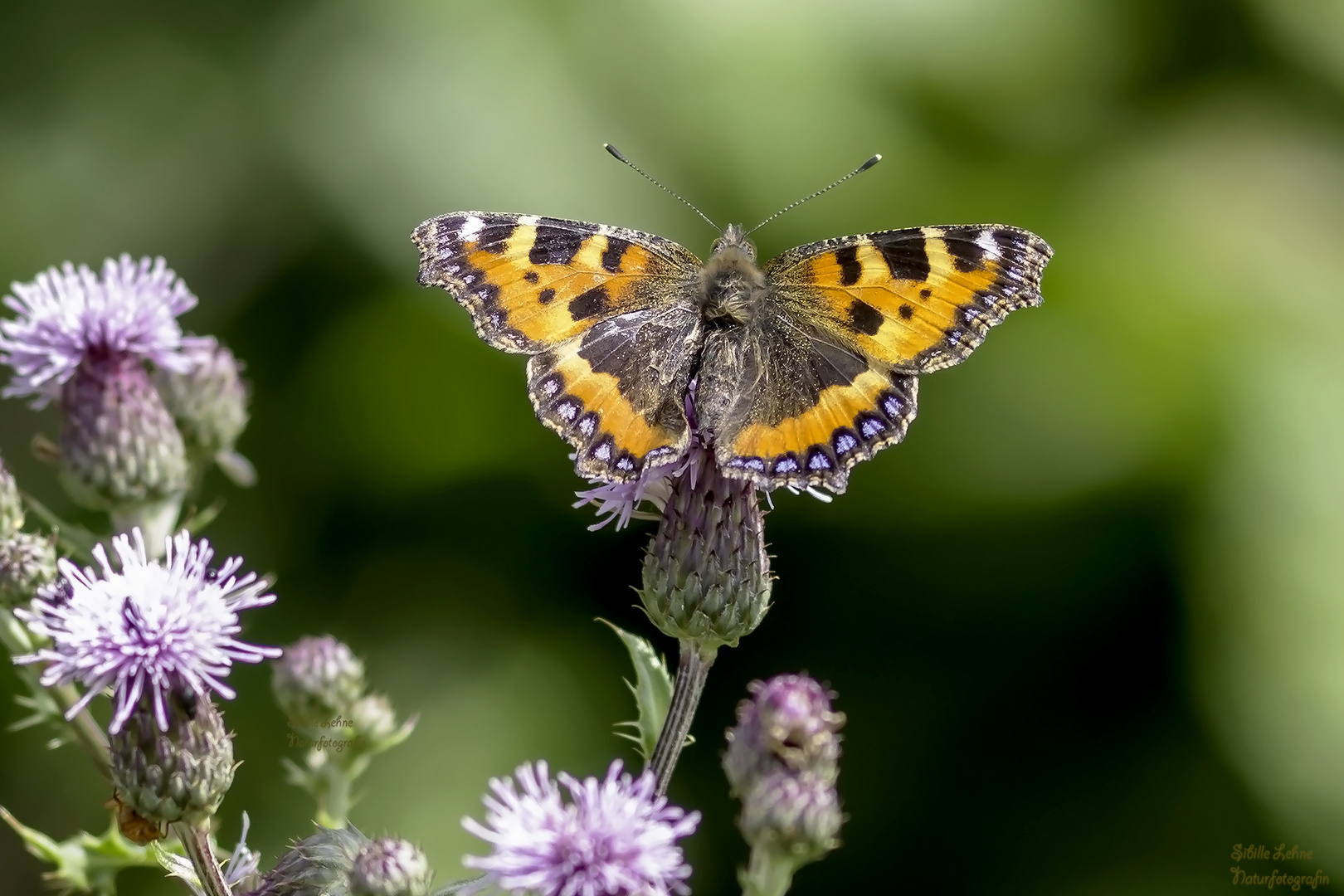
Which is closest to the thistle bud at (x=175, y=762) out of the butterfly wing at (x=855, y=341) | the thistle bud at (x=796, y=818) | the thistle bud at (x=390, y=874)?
the thistle bud at (x=390, y=874)

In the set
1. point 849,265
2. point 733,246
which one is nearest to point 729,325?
point 733,246

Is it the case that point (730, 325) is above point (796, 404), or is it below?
above

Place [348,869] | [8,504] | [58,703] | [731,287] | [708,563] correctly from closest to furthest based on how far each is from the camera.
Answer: [348,869], [708,563], [58,703], [8,504], [731,287]

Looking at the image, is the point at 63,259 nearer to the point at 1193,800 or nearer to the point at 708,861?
the point at 708,861

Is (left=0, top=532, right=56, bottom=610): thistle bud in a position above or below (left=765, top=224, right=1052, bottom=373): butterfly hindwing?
below

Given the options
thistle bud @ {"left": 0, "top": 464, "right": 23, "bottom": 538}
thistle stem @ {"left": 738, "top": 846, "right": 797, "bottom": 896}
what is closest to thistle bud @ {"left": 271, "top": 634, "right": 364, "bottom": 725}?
thistle bud @ {"left": 0, "top": 464, "right": 23, "bottom": 538}

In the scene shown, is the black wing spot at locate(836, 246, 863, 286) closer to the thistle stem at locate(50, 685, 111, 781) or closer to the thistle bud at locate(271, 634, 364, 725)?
the thistle bud at locate(271, 634, 364, 725)

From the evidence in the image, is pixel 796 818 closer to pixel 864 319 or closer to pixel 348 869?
pixel 348 869

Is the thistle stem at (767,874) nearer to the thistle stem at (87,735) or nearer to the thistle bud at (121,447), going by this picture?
the thistle stem at (87,735)
